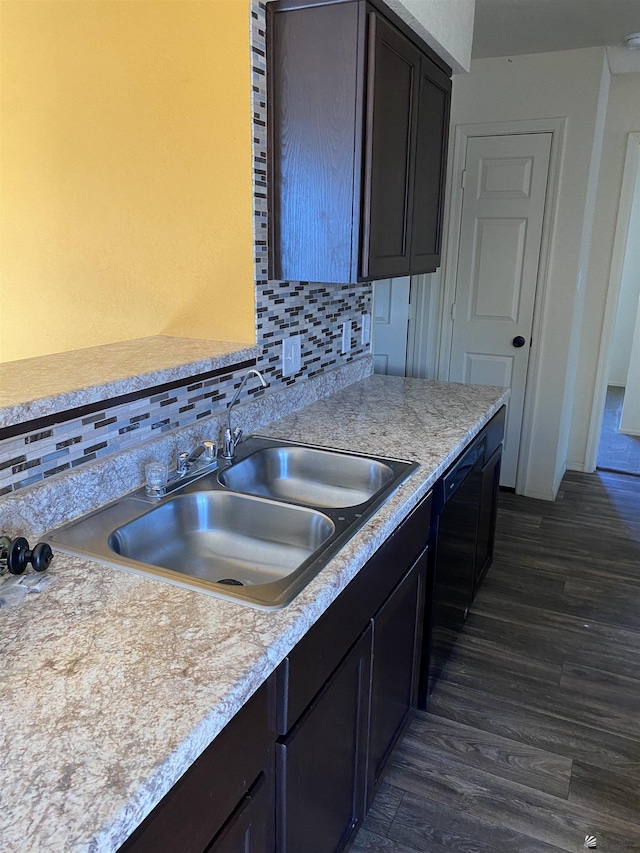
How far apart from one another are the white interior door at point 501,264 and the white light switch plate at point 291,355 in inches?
74.4

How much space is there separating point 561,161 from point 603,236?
73 centimetres

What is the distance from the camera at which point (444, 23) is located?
218 cm

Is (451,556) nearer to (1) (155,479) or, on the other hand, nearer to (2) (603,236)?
(1) (155,479)

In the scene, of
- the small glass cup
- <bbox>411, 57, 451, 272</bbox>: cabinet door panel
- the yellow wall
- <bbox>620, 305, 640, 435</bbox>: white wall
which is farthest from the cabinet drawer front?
<bbox>620, 305, 640, 435</bbox>: white wall

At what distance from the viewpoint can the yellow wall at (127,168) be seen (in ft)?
5.84

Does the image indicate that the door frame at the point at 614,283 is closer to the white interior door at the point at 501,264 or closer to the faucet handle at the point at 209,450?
the white interior door at the point at 501,264

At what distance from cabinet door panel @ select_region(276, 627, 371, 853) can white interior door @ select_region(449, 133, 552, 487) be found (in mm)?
2667

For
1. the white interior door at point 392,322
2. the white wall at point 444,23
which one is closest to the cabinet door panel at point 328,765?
the white wall at point 444,23

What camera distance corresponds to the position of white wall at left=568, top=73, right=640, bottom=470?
12.2 ft

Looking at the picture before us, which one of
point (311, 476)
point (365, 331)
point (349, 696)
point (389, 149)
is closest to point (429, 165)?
point (389, 149)

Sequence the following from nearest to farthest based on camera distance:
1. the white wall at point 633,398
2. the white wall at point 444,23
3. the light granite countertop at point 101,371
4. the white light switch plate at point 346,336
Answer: the light granite countertop at point 101,371 → the white wall at point 444,23 → the white light switch plate at point 346,336 → the white wall at point 633,398

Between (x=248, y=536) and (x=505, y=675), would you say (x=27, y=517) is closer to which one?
(x=248, y=536)

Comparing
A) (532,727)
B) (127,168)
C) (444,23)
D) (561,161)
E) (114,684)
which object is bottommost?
(532,727)

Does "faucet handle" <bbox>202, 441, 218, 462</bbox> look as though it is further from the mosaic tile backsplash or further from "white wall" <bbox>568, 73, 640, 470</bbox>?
Answer: "white wall" <bbox>568, 73, 640, 470</bbox>
